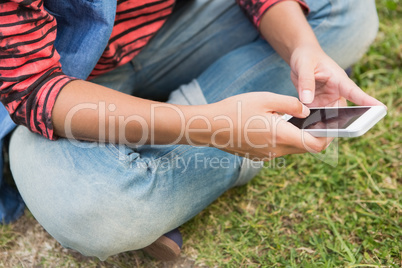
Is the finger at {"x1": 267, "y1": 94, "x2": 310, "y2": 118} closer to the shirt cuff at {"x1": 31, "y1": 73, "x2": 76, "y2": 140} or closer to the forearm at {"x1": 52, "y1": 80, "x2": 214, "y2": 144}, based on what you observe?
the forearm at {"x1": 52, "y1": 80, "x2": 214, "y2": 144}

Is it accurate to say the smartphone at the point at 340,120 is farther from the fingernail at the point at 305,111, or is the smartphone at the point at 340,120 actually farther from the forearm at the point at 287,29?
the forearm at the point at 287,29

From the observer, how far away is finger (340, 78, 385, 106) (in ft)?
2.99

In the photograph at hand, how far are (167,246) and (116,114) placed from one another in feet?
1.24

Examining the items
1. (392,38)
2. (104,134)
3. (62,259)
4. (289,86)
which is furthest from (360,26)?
(62,259)

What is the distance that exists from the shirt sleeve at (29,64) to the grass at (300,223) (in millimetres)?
460

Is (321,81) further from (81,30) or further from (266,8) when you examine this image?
(81,30)

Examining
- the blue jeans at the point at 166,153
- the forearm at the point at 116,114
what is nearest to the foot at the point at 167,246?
the blue jeans at the point at 166,153

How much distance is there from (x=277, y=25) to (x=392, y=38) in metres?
A: 0.81

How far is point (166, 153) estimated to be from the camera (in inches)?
40.4

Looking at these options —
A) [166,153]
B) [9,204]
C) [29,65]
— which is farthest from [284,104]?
[9,204]

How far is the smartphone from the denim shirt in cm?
48

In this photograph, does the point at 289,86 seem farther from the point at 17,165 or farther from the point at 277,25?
the point at 17,165

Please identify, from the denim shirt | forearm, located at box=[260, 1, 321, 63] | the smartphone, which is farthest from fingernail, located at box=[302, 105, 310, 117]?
the denim shirt

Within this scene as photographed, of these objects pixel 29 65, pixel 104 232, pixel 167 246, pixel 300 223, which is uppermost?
pixel 29 65
